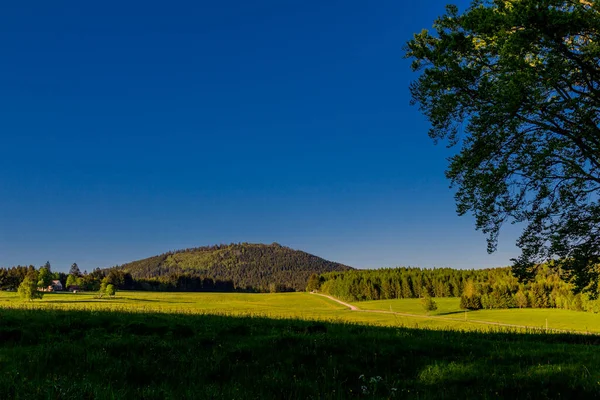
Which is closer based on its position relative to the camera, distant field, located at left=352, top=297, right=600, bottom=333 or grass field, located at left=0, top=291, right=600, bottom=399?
grass field, located at left=0, top=291, right=600, bottom=399

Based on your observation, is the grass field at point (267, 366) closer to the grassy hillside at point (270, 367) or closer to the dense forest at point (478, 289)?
the grassy hillside at point (270, 367)

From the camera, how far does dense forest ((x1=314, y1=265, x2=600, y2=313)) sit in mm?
123688

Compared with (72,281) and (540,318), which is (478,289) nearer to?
(540,318)

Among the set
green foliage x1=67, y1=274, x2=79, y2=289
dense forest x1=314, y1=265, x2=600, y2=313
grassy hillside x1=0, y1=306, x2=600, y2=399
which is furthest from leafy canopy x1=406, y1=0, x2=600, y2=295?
green foliage x1=67, y1=274, x2=79, y2=289

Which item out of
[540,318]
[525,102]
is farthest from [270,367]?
[540,318]

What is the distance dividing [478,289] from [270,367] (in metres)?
155

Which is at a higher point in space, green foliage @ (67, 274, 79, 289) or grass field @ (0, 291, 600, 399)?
grass field @ (0, 291, 600, 399)

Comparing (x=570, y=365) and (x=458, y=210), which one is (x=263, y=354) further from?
(x=458, y=210)

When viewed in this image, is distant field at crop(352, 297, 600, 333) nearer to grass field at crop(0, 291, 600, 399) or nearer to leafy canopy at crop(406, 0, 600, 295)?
leafy canopy at crop(406, 0, 600, 295)

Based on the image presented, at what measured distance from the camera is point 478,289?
470 ft

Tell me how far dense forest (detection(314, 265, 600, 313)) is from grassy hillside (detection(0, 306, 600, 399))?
222ft

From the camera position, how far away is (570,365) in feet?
29.2

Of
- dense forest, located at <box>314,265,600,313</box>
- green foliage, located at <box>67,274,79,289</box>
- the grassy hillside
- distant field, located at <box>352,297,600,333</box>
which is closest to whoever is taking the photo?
the grassy hillside

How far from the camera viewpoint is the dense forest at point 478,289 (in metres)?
124
